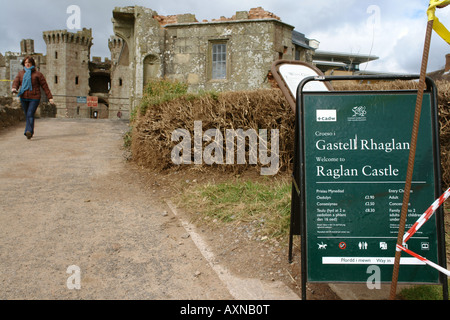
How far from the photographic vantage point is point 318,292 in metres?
2.93

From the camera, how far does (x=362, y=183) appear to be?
256 centimetres

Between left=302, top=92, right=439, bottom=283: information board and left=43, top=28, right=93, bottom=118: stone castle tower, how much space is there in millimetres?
52508

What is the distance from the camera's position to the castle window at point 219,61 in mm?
14578

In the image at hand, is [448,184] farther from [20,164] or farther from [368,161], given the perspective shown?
[20,164]

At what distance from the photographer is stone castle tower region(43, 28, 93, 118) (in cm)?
5112

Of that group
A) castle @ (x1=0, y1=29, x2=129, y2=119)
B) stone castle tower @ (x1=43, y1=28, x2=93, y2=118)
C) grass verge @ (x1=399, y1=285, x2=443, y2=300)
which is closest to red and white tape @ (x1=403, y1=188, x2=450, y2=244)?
grass verge @ (x1=399, y1=285, x2=443, y2=300)

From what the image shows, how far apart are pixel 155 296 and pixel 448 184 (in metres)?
4.30

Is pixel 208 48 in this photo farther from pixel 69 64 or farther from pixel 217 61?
pixel 69 64

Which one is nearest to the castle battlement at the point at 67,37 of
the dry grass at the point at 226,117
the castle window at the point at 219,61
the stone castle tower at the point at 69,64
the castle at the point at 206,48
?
the stone castle tower at the point at 69,64

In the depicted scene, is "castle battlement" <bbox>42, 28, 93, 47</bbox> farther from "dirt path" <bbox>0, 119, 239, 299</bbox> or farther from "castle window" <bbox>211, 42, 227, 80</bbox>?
"dirt path" <bbox>0, 119, 239, 299</bbox>

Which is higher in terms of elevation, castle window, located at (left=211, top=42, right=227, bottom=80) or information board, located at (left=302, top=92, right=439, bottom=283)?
castle window, located at (left=211, top=42, right=227, bottom=80)

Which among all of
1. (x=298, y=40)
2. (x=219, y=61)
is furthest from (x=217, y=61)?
(x=298, y=40)
